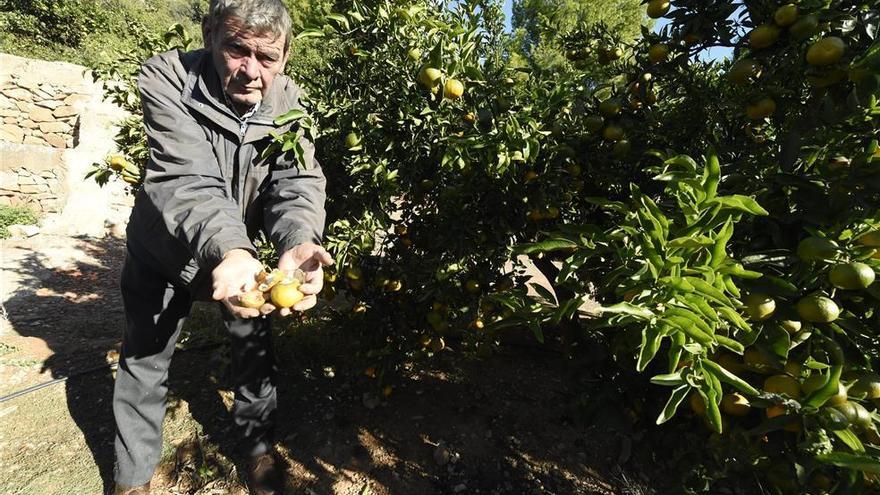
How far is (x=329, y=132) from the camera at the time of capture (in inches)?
74.5

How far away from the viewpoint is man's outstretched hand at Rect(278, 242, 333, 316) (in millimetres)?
1329

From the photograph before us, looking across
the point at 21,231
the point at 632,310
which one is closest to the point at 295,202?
the point at 632,310

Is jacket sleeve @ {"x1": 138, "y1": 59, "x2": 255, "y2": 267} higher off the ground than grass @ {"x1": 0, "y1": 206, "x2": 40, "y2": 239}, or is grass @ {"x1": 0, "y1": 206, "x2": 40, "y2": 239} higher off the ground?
jacket sleeve @ {"x1": 138, "y1": 59, "x2": 255, "y2": 267}

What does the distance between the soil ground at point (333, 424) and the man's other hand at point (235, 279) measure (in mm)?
1221

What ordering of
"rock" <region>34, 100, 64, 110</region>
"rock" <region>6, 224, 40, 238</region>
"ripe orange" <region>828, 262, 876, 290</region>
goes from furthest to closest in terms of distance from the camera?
"rock" <region>34, 100, 64, 110</region>
"rock" <region>6, 224, 40, 238</region>
"ripe orange" <region>828, 262, 876, 290</region>

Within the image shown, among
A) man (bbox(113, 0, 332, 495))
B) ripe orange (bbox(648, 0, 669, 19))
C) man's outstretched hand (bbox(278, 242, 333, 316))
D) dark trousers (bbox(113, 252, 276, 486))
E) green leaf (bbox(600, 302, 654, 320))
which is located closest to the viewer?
green leaf (bbox(600, 302, 654, 320))

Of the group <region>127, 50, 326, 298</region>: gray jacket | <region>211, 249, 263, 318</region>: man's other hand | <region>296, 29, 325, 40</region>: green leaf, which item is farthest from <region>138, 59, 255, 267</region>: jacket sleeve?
<region>296, 29, 325, 40</region>: green leaf

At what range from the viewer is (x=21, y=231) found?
18.1ft

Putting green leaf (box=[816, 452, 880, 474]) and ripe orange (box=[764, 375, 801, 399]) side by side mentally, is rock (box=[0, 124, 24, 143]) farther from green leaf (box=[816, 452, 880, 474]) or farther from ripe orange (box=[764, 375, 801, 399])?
green leaf (box=[816, 452, 880, 474])

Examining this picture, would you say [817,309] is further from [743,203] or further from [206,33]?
[206,33]

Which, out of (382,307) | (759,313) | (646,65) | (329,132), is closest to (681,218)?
(759,313)

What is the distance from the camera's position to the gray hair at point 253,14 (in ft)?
5.00

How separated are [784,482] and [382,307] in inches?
66.8

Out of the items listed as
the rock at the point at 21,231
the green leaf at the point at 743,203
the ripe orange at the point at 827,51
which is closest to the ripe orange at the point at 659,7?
the ripe orange at the point at 827,51
